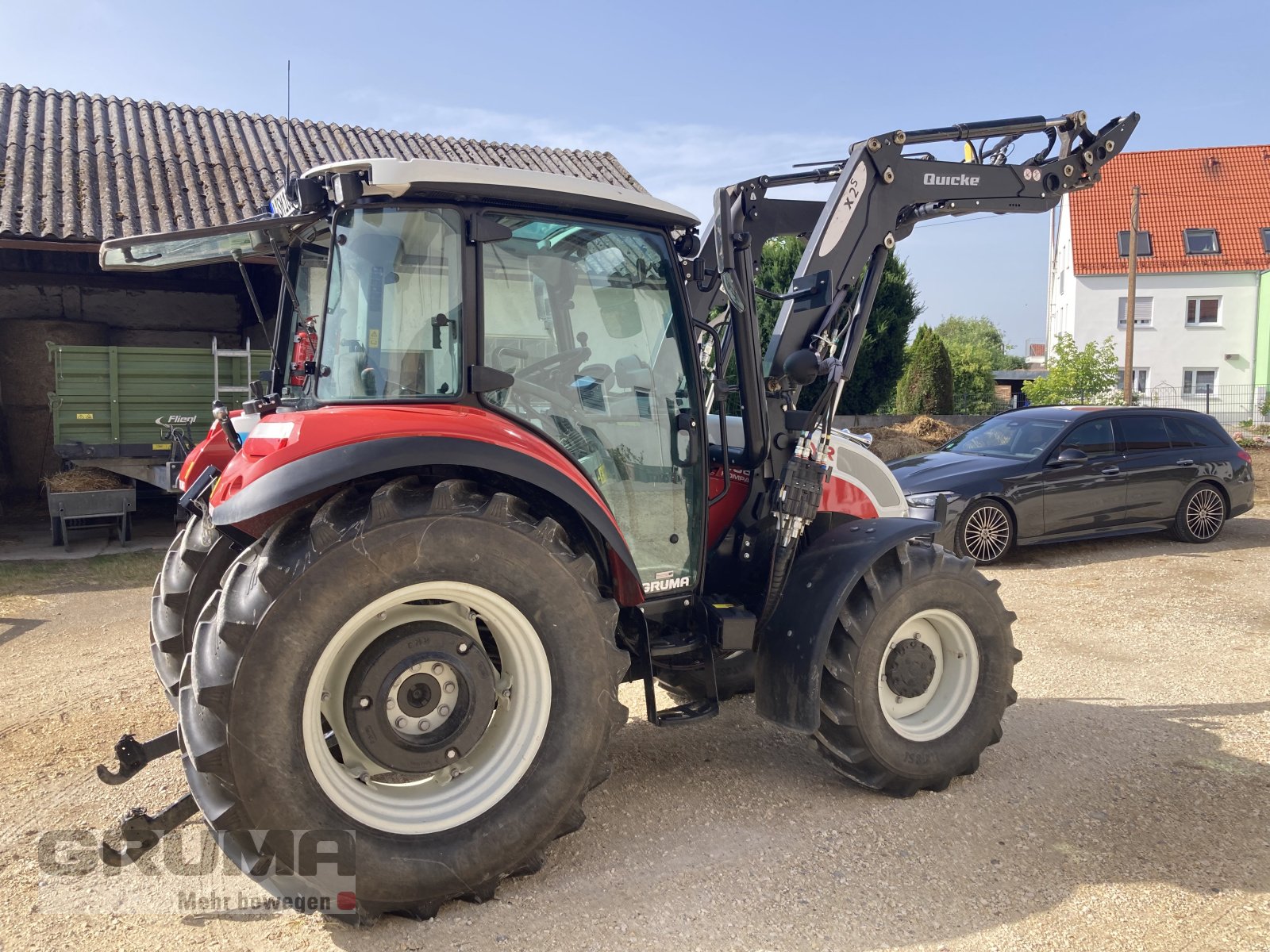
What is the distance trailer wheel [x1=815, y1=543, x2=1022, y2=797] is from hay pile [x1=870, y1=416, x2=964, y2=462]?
11070 millimetres

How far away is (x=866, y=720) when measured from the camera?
11.7 ft

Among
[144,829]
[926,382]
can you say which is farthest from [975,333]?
[144,829]

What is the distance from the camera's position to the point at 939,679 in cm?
393

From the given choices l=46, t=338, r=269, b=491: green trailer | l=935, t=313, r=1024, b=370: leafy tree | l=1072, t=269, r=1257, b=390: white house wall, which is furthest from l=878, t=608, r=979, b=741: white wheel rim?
l=935, t=313, r=1024, b=370: leafy tree

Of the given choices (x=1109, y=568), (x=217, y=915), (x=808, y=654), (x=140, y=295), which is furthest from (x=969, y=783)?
(x=140, y=295)

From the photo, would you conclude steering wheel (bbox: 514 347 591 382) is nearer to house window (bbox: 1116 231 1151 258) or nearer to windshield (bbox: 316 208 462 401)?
windshield (bbox: 316 208 462 401)

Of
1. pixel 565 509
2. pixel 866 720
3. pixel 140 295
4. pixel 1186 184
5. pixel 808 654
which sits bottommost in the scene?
pixel 866 720

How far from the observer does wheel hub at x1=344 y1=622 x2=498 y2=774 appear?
283 centimetres

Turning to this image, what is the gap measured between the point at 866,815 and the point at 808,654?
662mm

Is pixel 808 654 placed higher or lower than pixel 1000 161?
lower

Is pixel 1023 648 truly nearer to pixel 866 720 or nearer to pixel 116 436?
pixel 866 720

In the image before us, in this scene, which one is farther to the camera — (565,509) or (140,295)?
(140,295)

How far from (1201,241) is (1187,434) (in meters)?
29.6

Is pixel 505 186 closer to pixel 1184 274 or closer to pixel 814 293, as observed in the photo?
pixel 814 293
